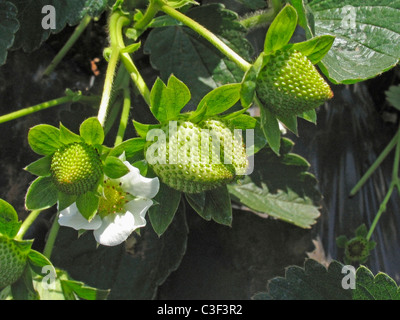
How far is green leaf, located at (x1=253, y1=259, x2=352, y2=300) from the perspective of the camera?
49.4 inches

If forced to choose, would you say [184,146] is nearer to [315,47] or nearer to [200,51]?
[315,47]

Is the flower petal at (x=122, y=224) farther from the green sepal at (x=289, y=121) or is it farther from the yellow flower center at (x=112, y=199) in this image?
the green sepal at (x=289, y=121)

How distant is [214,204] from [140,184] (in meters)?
0.16

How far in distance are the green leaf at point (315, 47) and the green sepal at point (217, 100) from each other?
14cm

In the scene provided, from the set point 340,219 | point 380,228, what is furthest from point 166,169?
point 380,228

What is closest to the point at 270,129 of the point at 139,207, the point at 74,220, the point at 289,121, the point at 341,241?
the point at 289,121

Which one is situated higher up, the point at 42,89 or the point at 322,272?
the point at 42,89

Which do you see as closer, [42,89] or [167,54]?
[167,54]

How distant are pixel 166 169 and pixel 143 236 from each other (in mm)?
484

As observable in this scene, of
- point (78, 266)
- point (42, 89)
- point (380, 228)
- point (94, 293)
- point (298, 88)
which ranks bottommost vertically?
point (380, 228)

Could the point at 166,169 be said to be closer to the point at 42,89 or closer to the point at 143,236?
the point at 143,236

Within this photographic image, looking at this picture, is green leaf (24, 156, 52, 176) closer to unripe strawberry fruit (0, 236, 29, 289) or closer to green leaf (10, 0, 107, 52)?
unripe strawberry fruit (0, 236, 29, 289)

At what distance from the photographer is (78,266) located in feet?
4.21

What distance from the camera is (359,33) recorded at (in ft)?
3.84
